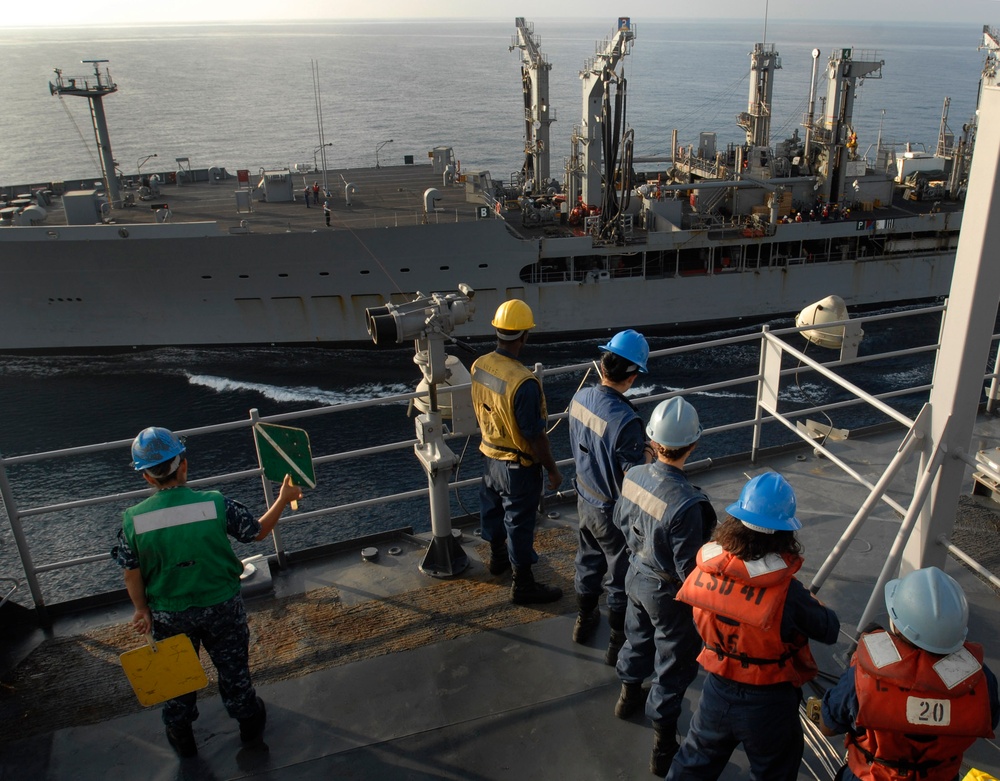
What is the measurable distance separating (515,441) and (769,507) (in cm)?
166

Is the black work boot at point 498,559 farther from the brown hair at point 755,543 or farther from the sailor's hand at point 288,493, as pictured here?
the brown hair at point 755,543

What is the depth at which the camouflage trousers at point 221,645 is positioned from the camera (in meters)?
3.01

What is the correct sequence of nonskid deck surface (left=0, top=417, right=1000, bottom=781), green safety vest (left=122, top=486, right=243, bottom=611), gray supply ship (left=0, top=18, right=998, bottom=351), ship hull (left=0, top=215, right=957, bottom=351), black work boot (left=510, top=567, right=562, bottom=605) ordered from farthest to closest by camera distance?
gray supply ship (left=0, top=18, right=998, bottom=351), ship hull (left=0, top=215, right=957, bottom=351), black work boot (left=510, top=567, right=562, bottom=605), nonskid deck surface (left=0, top=417, right=1000, bottom=781), green safety vest (left=122, top=486, right=243, bottom=611)

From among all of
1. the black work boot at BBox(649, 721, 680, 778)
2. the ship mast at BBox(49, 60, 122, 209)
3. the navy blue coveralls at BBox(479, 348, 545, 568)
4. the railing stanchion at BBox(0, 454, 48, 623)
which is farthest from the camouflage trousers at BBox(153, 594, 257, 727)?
the ship mast at BBox(49, 60, 122, 209)

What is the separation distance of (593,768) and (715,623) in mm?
1026

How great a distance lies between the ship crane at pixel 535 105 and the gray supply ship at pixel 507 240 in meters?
0.07

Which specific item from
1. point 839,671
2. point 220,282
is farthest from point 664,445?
point 220,282

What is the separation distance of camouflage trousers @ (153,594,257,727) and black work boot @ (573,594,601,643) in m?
1.52

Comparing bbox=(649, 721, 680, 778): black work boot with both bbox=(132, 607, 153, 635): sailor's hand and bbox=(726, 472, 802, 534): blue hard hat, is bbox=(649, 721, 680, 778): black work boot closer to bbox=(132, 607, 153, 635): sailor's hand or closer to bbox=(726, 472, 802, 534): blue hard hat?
bbox=(726, 472, 802, 534): blue hard hat

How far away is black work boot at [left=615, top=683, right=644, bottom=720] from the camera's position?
10.7 feet

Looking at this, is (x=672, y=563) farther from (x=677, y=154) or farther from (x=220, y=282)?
(x=677, y=154)

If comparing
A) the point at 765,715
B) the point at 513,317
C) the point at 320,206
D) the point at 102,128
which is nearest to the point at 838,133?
the point at 320,206

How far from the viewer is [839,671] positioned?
3.45 metres

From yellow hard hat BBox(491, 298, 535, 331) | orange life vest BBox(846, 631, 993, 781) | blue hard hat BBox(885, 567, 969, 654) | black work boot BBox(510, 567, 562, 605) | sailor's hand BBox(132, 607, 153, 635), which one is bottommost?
black work boot BBox(510, 567, 562, 605)
